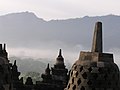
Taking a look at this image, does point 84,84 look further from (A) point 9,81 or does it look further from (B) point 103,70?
(A) point 9,81

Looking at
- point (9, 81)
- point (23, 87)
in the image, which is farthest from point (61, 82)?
point (9, 81)

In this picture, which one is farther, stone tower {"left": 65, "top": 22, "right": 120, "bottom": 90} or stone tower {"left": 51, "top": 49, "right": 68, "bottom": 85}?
stone tower {"left": 51, "top": 49, "right": 68, "bottom": 85}

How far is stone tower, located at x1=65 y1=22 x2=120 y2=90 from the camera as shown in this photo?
14.1 meters

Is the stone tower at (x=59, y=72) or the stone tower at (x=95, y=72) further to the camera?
the stone tower at (x=59, y=72)

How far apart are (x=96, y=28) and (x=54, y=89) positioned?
56.0 ft

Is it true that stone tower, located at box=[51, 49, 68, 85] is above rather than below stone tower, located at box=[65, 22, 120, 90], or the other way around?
above

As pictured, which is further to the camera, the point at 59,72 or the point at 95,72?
the point at 59,72

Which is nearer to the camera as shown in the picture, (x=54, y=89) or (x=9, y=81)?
(x=9, y=81)

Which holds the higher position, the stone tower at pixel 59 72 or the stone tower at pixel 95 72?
the stone tower at pixel 59 72

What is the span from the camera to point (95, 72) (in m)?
14.2

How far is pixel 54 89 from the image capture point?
103ft

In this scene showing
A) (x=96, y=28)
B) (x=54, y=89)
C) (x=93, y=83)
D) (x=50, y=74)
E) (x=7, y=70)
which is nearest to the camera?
(x=7, y=70)

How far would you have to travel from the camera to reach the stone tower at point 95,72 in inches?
556

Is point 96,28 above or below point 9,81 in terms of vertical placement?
above
